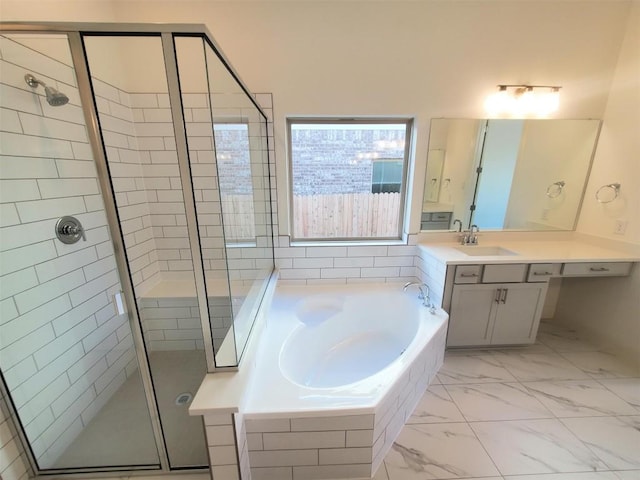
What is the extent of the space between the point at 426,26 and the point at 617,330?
112 inches

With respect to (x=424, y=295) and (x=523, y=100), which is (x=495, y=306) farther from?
(x=523, y=100)

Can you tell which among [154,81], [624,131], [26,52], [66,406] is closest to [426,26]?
[624,131]

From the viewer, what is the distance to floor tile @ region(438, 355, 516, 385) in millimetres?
1854

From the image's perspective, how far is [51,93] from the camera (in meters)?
1.24

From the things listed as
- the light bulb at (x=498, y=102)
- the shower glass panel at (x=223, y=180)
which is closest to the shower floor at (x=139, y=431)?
the shower glass panel at (x=223, y=180)

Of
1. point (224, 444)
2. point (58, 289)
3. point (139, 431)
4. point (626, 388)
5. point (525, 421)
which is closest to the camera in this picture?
point (224, 444)

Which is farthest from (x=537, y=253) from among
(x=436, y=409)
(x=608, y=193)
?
(x=436, y=409)

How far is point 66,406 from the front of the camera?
136 cm

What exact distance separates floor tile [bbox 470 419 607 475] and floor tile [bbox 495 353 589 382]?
39cm

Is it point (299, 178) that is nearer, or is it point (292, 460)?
point (292, 460)

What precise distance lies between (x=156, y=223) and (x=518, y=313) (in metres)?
2.94

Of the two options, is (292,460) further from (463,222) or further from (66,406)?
(463,222)

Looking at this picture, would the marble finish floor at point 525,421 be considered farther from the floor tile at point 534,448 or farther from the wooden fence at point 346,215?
the wooden fence at point 346,215

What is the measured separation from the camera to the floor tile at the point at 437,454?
1.27 m
